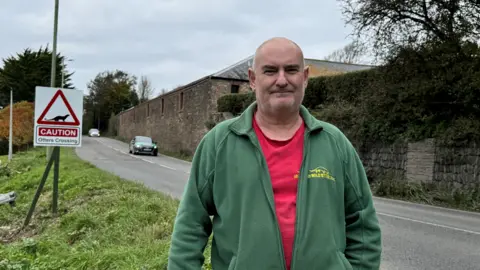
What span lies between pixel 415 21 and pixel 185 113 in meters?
26.6

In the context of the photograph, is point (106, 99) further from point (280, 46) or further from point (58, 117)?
point (280, 46)

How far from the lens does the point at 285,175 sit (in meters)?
2.09

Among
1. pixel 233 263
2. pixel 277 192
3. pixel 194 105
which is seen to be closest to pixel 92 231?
pixel 233 263

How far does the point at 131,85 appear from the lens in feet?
301

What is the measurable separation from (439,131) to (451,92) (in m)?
1.32

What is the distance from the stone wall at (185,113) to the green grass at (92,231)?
72.7 feet

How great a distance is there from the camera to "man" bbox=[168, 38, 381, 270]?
2.01 metres

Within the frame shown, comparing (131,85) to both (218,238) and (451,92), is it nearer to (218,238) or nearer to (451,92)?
(451,92)

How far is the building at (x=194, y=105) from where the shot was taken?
34844mm

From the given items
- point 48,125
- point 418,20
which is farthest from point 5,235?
point 418,20

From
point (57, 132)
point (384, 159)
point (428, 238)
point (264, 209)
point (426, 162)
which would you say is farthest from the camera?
point (384, 159)

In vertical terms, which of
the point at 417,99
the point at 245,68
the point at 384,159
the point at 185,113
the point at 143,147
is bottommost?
the point at 143,147

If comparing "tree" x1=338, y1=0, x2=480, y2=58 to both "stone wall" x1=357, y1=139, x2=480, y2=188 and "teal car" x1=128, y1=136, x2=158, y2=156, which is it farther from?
"teal car" x1=128, y1=136, x2=158, y2=156

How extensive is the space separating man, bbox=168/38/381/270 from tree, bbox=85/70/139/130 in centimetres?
8884
